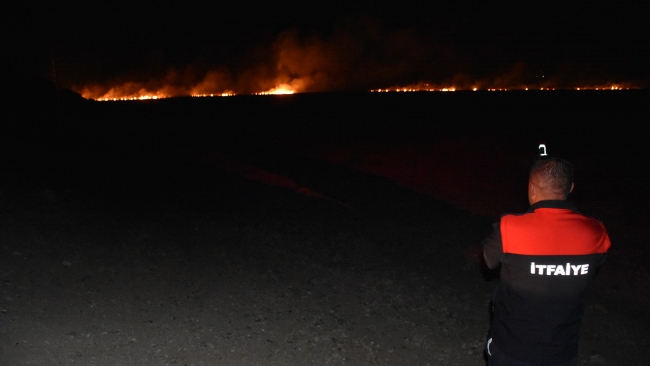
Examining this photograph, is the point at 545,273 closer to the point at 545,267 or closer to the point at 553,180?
the point at 545,267

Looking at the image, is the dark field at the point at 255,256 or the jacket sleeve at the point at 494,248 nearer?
the jacket sleeve at the point at 494,248

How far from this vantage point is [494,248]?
111 inches

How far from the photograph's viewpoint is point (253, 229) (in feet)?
29.0

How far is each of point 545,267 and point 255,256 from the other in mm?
5394

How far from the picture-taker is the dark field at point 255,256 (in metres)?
5.24

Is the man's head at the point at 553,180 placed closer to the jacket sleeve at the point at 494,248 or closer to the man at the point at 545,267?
the man at the point at 545,267

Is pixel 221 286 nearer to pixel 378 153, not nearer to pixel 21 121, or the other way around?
pixel 21 121

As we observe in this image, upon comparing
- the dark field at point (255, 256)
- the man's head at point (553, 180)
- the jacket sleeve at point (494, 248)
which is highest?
the man's head at point (553, 180)

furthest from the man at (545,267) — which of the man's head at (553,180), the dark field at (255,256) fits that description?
the dark field at (255,256)

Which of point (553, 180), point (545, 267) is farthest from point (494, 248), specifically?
point (553, 180)

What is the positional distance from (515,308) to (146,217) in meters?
7.14

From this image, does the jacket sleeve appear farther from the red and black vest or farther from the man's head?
the man's head

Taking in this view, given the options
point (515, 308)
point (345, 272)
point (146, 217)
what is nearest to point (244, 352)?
point (345, 272)

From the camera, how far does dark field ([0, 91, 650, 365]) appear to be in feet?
17.2
